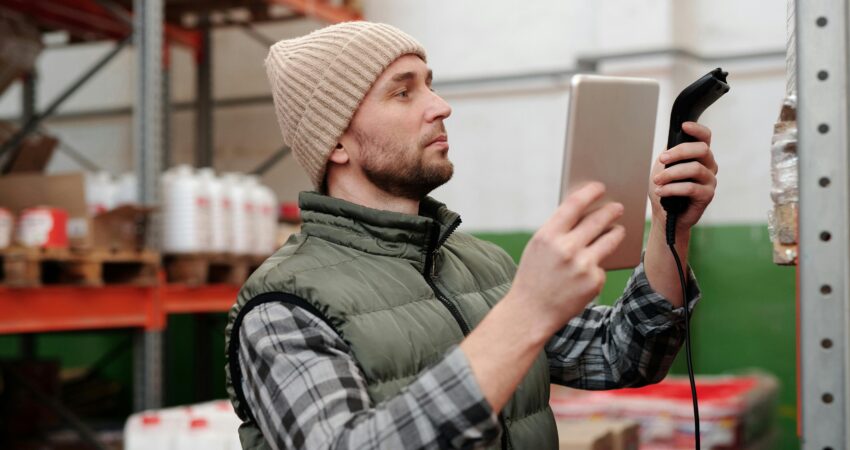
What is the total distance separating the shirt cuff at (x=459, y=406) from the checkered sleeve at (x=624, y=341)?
0.68 meters

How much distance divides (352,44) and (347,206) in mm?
387

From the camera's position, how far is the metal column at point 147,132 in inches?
205

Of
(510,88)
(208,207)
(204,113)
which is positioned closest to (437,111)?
(208,207)

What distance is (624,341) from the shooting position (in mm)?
2201

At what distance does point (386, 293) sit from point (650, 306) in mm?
591

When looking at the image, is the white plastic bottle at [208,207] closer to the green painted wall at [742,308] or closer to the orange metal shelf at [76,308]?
the orange metal shelf at [76,308]

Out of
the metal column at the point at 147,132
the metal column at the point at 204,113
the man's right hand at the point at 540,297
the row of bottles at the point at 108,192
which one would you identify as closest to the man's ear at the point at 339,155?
the man's right hand at the point at 540,297

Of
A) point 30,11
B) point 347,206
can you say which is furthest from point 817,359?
point 30,11

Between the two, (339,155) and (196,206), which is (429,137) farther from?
Answer: (196,206)

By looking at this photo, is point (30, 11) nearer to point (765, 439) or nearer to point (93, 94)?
point (93, 94)

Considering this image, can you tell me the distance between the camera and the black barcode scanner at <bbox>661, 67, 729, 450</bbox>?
186 cm

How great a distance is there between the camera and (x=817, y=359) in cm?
146

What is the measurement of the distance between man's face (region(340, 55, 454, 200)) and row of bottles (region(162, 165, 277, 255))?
3.45 meters

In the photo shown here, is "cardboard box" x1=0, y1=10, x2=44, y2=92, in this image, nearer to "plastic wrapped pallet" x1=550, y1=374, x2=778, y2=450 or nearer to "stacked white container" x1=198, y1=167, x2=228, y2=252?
"stacked white container" x1=198, y1=167, x2=228, y2=252
